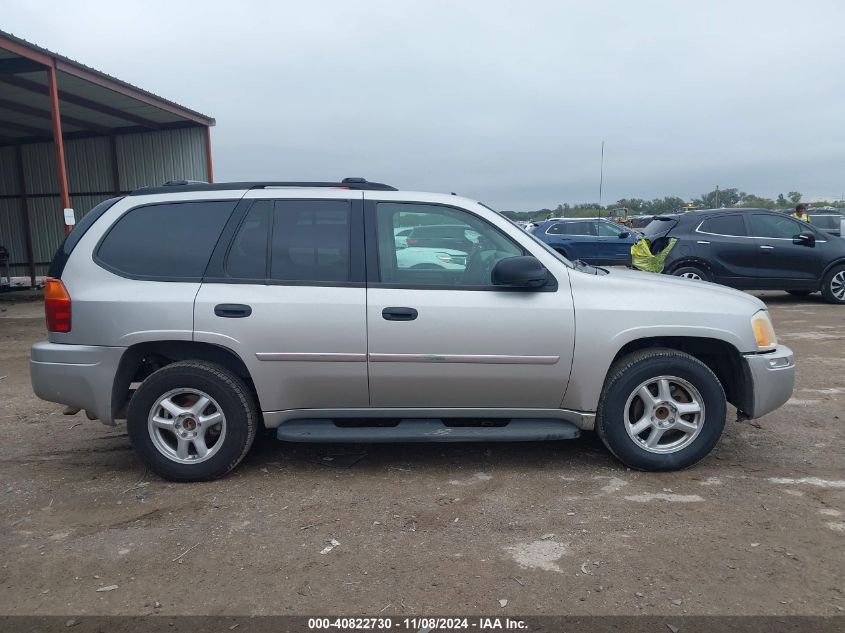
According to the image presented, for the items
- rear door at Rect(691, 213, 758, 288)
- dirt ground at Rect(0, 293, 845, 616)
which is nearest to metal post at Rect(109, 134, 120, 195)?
dirt ground at Rect(0, 293, 845, 616)

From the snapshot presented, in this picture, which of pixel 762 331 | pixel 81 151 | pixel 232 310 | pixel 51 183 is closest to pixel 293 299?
pixel 232 310

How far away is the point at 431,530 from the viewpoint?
332 cm

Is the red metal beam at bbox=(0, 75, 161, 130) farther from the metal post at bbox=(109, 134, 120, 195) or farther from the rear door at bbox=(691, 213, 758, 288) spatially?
the rear door at bbox=(691, 213, 758, 288)

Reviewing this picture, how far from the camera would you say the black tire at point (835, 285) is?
1106 cm

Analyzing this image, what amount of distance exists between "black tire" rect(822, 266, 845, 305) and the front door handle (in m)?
10.2

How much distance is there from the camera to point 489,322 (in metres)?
3.80

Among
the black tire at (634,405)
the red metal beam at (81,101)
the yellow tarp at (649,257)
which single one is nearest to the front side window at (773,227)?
the yellow tarp at (649,257)

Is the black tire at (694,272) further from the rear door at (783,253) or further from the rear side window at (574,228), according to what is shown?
the rear side window at (574,228)

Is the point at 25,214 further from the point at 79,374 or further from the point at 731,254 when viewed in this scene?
the point at 731,254

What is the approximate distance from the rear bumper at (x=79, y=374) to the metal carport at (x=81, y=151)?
10898 millimetres

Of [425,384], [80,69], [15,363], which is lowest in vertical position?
[15,363]

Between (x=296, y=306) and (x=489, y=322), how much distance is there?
116cm

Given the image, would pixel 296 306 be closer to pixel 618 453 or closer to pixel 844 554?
pixel 618 453

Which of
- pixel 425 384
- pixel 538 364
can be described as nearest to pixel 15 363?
pixel 425 384
